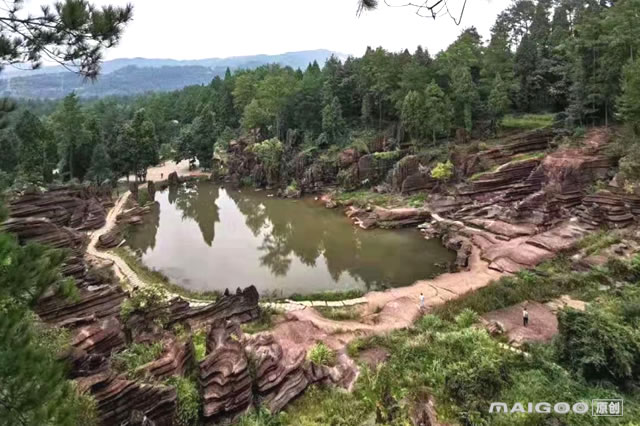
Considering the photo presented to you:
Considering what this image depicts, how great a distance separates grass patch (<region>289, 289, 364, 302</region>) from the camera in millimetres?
15693

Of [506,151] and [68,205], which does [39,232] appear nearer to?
[68,205]

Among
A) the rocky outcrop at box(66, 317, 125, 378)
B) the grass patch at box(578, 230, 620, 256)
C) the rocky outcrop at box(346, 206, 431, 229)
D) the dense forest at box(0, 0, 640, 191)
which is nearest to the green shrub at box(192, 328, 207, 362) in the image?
the rocky outcrop at box(66, 317, 125, 378)

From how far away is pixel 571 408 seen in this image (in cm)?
741

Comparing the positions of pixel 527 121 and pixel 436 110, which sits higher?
pixel 436 110

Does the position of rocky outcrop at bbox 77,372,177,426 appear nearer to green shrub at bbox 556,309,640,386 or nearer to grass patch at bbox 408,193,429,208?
green shrub at bbox 556,309,640,386

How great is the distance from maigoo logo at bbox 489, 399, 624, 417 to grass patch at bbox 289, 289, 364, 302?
27.9 feet

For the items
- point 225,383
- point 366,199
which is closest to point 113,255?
point 225,383

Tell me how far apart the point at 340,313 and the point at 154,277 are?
8775 mm

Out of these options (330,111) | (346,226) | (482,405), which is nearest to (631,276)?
(482,405)

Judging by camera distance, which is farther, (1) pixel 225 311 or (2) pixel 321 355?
(1) pixel 225 311

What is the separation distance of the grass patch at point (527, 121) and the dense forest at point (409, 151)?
22cm

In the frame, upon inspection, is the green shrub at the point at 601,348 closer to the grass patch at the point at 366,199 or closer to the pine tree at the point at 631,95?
the pine tree at the point at 631,95

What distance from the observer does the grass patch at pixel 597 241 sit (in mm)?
16406

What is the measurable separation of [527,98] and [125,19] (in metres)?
36.7
